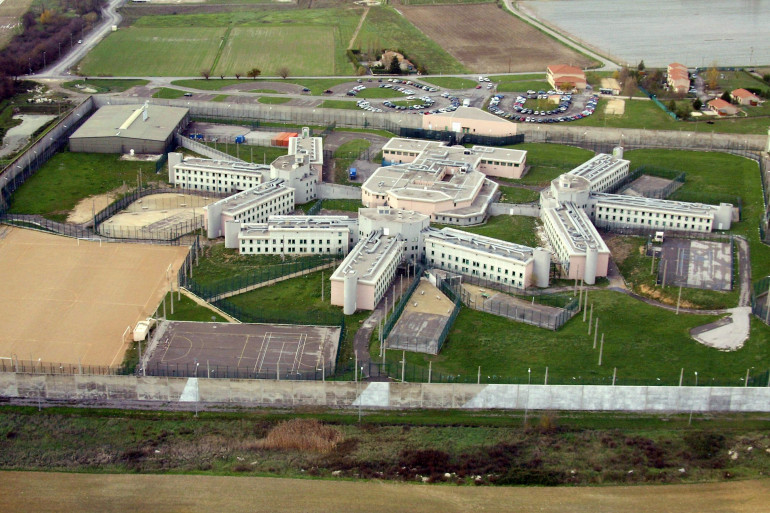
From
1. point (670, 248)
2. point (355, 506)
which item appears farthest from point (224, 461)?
point (670, 248)

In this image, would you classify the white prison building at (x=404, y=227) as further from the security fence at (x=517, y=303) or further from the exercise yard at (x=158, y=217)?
the exercise yard at (x=158, y=217)

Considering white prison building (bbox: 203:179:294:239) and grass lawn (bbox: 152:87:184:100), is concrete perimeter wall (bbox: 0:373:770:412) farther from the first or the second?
grass lawn (bbox: 152:87:184:100)

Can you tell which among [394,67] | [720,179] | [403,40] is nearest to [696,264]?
[720,179]

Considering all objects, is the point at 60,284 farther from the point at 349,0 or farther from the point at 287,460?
the point at 349,0

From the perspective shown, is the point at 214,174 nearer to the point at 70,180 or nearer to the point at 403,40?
the point at 70,180

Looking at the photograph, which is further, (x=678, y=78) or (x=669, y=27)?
(x=669, y=27)

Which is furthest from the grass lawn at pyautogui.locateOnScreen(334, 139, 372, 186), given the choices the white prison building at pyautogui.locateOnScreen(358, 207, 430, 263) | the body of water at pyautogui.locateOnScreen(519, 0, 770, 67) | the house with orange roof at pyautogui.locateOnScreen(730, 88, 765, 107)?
the body of water at pyautogui.locateOnScreen(519, 0, 770, 67)

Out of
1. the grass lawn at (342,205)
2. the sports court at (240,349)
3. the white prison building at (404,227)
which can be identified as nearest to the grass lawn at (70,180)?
the grass lawn at (342,205)
